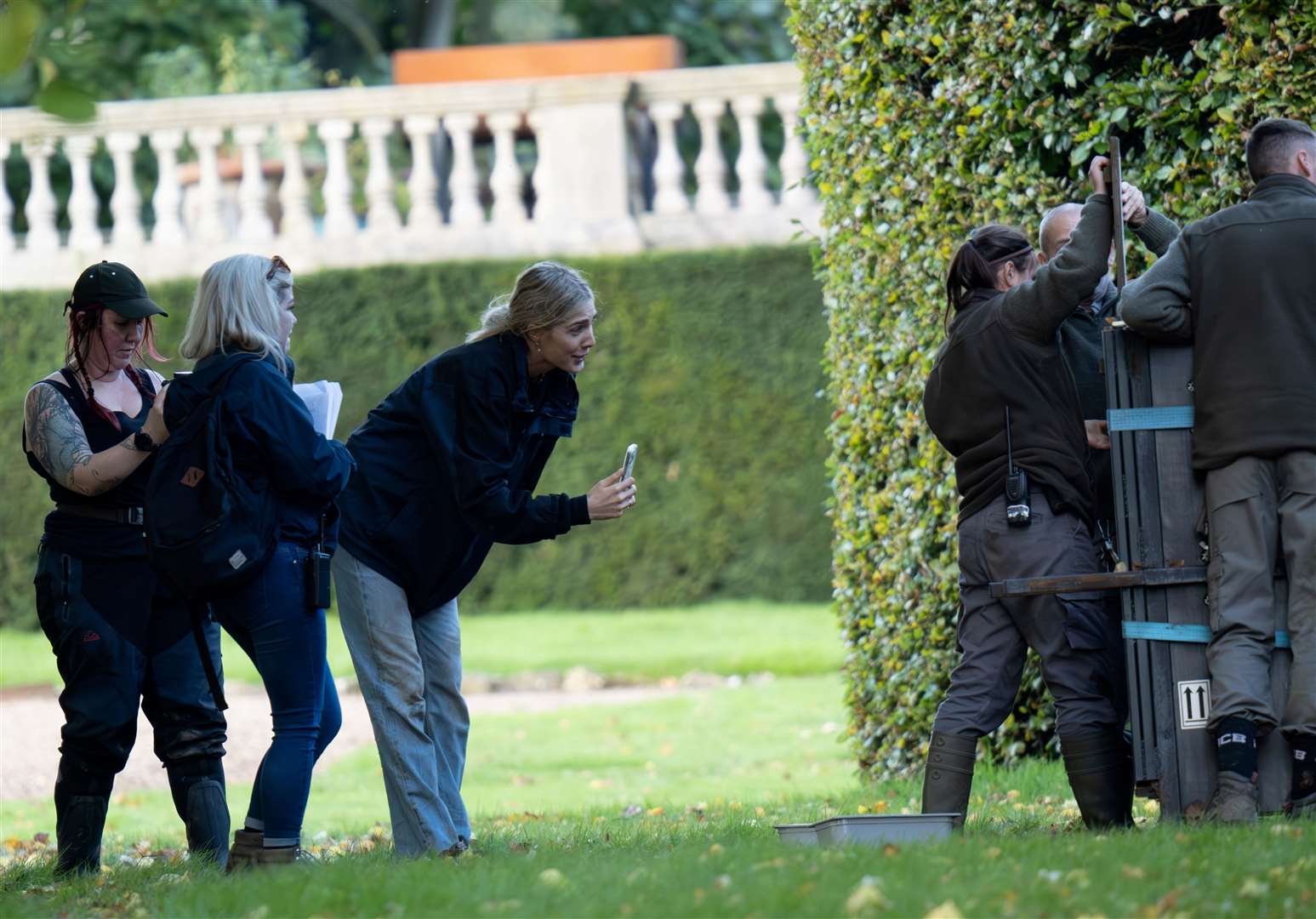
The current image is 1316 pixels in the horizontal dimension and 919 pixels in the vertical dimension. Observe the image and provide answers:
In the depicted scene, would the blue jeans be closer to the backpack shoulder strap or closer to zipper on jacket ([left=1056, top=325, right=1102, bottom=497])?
the backpack shoulder strap

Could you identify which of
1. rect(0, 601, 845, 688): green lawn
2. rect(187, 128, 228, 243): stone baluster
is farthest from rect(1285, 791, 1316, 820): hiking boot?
rect(187, 128, 228, 243): stone baluster

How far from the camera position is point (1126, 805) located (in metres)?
5.16

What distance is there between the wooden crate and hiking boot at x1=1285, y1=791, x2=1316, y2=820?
3 centimetres

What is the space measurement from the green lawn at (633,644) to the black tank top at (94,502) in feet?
23.6

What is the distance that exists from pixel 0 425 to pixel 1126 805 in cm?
1120

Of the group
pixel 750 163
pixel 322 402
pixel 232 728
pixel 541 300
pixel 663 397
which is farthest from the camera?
pixel 750 163

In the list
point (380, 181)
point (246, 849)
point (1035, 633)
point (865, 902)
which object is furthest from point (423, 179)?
point (865, 902)

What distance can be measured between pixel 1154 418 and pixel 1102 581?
20.2 inches

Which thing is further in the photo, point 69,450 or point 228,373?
point 69,450

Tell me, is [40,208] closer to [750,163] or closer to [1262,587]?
[750,163]

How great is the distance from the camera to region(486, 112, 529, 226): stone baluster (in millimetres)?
14047

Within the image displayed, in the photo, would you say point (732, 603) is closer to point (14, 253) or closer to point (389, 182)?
point (389, 182)

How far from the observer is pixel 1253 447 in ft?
15.9

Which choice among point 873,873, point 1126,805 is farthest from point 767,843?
point 1126,805
